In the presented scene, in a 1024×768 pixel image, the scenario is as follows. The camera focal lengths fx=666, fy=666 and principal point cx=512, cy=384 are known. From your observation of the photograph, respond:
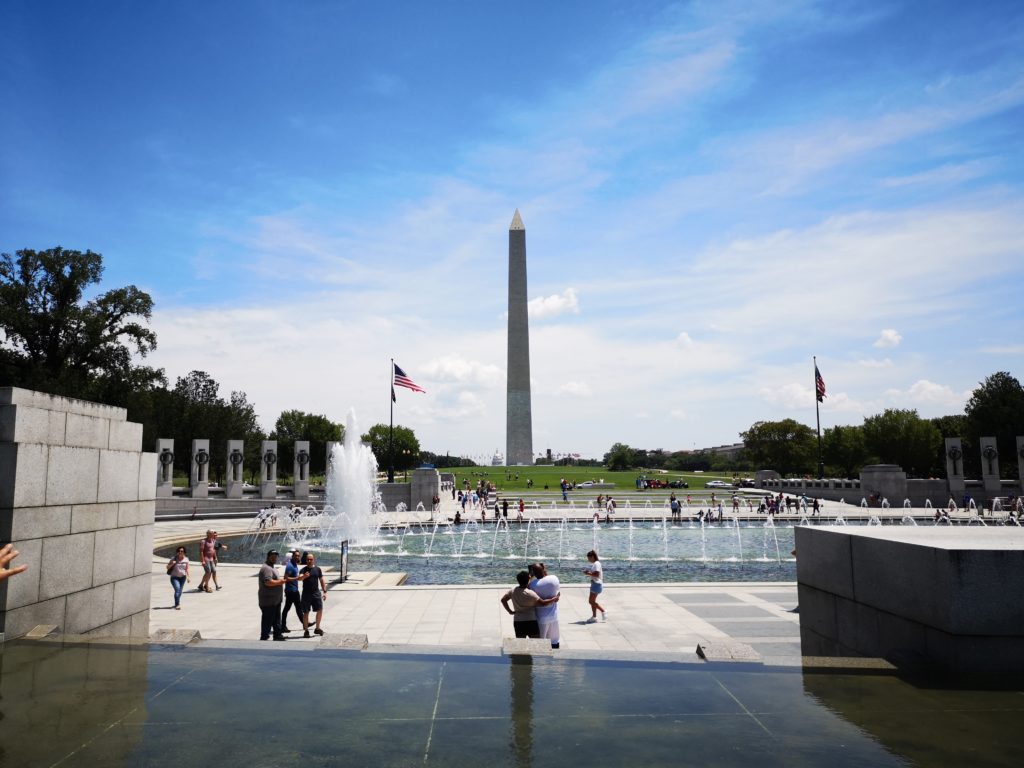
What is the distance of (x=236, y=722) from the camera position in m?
4.78

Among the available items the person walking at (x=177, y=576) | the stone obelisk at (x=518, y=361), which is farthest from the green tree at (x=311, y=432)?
the person walking at (x=177, y=576)

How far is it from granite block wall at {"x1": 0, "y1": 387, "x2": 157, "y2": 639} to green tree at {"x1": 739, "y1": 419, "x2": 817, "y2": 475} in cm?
8665

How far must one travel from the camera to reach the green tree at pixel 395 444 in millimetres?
108781

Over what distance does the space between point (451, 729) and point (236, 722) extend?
1.56m

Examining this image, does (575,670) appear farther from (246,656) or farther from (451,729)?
(246,656)

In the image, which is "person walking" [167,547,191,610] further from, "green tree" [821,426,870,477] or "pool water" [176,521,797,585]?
"green tree" [821,426,870,477]

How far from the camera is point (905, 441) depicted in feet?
240

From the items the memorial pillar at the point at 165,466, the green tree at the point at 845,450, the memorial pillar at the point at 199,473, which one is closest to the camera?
the memorial pillar at the point at 165,466

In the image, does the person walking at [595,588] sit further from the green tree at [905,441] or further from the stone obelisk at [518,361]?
the green tree at [905,441]

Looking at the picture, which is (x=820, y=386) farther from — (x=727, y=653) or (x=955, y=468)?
(x=727, y=653)

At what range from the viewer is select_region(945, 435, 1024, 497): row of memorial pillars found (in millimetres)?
44381

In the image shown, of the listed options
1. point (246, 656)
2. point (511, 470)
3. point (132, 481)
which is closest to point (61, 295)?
point (132, 481)

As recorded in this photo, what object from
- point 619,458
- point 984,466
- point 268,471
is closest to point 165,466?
point 268,471

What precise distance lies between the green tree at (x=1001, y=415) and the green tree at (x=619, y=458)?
65575 mm
